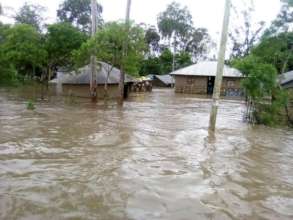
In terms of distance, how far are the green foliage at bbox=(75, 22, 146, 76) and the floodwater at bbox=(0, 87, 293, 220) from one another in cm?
1021

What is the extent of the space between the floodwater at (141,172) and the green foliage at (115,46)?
10.2m

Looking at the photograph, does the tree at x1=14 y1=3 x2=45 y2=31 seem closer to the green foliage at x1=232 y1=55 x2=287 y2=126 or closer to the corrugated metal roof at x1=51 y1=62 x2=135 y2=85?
the corrugated metal roof at x1=51 y1=62 x2=135 y2=85

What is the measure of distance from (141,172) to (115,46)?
1817cm

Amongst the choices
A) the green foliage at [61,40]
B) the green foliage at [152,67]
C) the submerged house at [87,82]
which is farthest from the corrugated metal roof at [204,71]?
the green foliage at [152,67]

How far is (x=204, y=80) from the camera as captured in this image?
44.5 meters

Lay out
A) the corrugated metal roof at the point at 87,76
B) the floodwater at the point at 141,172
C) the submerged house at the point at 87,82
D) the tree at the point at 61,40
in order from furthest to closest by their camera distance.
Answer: the submerged house at the point at 87,82 < the corrugated metal roof at the point at 87,76 < the tree at the point at 61,40 < the floodwater at the point at 141,172

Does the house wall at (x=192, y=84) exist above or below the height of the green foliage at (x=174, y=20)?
below

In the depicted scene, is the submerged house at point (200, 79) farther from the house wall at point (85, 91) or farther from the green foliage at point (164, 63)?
the green foliage at point (164, 63)

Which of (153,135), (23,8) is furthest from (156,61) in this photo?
(153,135)

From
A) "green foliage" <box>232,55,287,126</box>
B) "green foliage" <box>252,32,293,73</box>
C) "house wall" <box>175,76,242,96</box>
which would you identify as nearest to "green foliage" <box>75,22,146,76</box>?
"green foliage" <box>252,32,293,73</box>

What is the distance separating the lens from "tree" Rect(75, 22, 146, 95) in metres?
25.3

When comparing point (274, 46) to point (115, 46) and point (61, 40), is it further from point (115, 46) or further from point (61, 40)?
point (61, 40)

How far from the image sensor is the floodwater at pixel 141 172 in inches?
262

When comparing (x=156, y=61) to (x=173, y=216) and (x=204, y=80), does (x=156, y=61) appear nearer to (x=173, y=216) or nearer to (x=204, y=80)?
(x=204, y=80)
